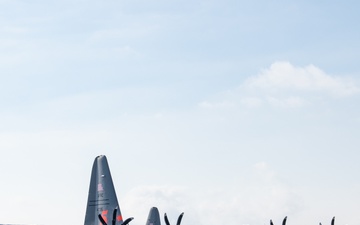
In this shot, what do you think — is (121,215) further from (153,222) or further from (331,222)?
(331,222)

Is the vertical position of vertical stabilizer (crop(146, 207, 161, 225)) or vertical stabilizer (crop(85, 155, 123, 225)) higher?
vertical stabilizer (crop(85, 155, 123, 225))

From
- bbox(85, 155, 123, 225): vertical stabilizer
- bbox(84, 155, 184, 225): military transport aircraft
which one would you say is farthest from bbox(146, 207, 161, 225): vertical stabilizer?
bbox(85, 155, 123, 225): vertical stabilizer

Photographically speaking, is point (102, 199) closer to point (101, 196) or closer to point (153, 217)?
point (101, 196)

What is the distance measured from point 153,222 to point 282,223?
41.1ft

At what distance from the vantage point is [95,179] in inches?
2475

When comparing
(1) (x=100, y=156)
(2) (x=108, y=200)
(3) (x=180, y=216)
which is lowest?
(3) (x=180, y=216)

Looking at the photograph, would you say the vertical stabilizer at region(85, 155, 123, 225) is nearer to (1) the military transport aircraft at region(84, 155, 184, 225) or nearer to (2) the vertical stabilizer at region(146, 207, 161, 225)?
(1) the military transport aircraft at region(84, 155, 184, 225)

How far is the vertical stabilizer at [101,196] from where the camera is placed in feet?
200

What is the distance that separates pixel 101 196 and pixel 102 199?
330 millimetres

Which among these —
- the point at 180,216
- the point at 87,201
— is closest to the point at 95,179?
the point at 87,201

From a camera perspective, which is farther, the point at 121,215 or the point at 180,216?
the point at 121,215

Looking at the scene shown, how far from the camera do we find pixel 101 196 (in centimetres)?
6175

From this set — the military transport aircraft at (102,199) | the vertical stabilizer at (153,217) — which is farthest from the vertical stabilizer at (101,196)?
the vertical stabilizer at (153,217)

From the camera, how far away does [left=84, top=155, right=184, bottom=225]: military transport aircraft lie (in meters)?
60.9
